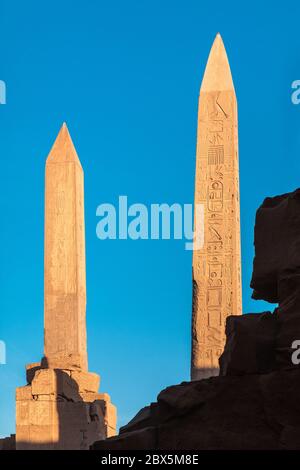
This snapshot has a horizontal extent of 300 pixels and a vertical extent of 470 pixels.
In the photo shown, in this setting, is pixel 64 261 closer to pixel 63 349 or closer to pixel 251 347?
pixel 63 349

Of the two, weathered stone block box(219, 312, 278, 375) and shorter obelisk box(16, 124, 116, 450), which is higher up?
shorter obelisk box(16, 124, 116, 450)

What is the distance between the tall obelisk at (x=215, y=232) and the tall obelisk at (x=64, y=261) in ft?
8.71

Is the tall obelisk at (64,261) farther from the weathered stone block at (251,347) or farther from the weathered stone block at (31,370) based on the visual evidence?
the weathered stone block at (251,347)

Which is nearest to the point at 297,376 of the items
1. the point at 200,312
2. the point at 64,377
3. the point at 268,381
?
the point at 268,381

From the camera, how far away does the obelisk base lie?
16047 millimetres

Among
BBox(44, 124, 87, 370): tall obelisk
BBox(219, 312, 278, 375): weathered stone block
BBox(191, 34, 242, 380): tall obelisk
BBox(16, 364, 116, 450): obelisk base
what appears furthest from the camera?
BBox(44, 124, 87, 370): tall obelisk

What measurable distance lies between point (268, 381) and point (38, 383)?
36.5 ft

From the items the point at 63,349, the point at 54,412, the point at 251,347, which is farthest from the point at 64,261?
the point at 251,347

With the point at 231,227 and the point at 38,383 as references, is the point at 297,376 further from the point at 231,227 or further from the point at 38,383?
the point at 38,383

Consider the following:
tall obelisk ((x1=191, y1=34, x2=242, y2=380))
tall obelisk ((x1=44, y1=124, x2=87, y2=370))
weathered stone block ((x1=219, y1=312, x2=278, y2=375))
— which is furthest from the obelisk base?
weathered stone block ((x1=219, y1=312, x2=278, y2=375))

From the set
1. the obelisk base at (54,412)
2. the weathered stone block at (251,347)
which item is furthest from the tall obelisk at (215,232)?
the weathered stone block at (251,347)

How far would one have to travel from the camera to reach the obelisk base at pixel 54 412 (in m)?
16.0

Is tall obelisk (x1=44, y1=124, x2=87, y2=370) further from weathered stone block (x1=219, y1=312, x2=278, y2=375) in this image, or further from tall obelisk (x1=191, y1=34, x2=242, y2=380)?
weathered stone block (x1=219, y1=312, x2=278, y2=375)
